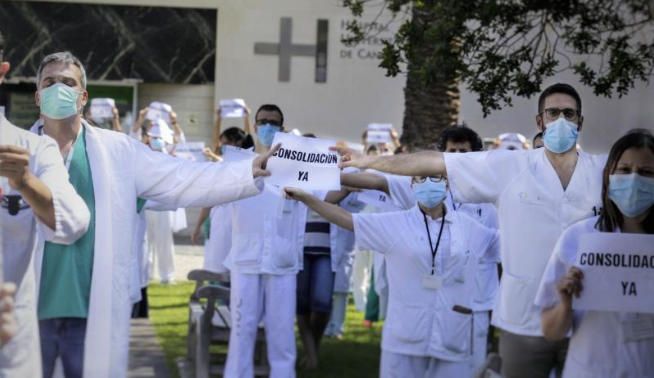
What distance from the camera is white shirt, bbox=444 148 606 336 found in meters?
6.41

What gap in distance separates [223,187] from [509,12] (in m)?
1.54

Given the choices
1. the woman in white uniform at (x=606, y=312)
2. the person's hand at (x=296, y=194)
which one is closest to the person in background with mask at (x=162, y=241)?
the person's hand at (x=296, y=194)

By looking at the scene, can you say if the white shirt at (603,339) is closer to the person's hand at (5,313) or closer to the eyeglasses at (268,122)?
the person's hand at (5,313)

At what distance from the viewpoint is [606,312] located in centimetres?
495

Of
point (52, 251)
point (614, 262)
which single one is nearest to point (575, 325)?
point (614, 262)

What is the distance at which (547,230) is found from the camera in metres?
6.42

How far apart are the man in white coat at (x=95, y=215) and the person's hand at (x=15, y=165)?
0.93 m

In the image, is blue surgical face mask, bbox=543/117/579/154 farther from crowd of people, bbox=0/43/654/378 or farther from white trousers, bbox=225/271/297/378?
white trousers, bbox=225/271/297/378

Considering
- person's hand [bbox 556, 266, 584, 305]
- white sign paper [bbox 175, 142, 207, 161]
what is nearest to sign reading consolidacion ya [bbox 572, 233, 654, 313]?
person's hand [bbox 556, 266, 584, 305]

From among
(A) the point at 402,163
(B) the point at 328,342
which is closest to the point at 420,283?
(A) the point at 402,163

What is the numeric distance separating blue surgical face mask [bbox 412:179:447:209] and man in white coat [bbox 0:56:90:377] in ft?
8.54

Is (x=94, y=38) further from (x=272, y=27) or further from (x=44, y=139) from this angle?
(x=44, y=139)

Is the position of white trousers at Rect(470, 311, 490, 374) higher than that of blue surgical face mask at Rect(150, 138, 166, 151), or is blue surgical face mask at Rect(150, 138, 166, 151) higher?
blue surgical face mask at Rect(150, 138, 166, 151)

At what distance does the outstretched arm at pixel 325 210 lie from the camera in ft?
23.2
